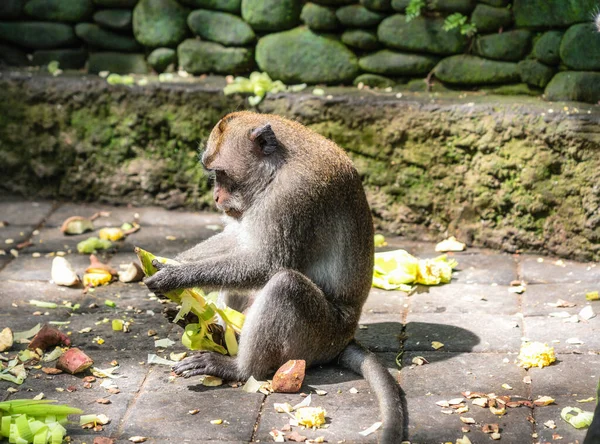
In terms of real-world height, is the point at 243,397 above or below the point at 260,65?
below

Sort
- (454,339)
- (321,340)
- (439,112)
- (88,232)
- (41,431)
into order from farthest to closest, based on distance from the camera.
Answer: (88,232), (439,112), (454,339), (321,340), (41,431)

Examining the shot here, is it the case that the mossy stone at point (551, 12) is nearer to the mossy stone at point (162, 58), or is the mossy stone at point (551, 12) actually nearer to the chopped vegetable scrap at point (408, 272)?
the chopped vegetable scrap at point (408, 272)

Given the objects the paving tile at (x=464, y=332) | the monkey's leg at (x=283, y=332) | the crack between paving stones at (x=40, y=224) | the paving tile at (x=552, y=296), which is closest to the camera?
the monkey's leg at (x=283, y=332)

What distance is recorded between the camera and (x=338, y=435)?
4.65 metres

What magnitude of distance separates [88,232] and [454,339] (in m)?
3.61

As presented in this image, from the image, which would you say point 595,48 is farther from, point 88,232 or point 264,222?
point 88,232

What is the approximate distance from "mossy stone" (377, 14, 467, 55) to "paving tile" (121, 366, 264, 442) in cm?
380

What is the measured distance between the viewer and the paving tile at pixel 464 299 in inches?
251

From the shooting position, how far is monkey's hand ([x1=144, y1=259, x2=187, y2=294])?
5215 millimetres

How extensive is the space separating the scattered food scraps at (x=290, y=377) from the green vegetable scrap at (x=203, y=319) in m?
0.51

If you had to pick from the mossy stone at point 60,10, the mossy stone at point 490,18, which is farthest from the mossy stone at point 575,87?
the mossy stone at point 60,10

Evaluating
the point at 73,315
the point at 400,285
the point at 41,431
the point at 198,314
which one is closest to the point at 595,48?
the point at 400,285

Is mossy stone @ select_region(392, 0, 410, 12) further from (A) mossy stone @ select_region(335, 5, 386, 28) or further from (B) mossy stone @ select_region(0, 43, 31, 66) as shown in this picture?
(B) mossy stone @ select_region(0, 43, 31, 66)

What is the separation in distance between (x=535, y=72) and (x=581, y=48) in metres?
0.43
